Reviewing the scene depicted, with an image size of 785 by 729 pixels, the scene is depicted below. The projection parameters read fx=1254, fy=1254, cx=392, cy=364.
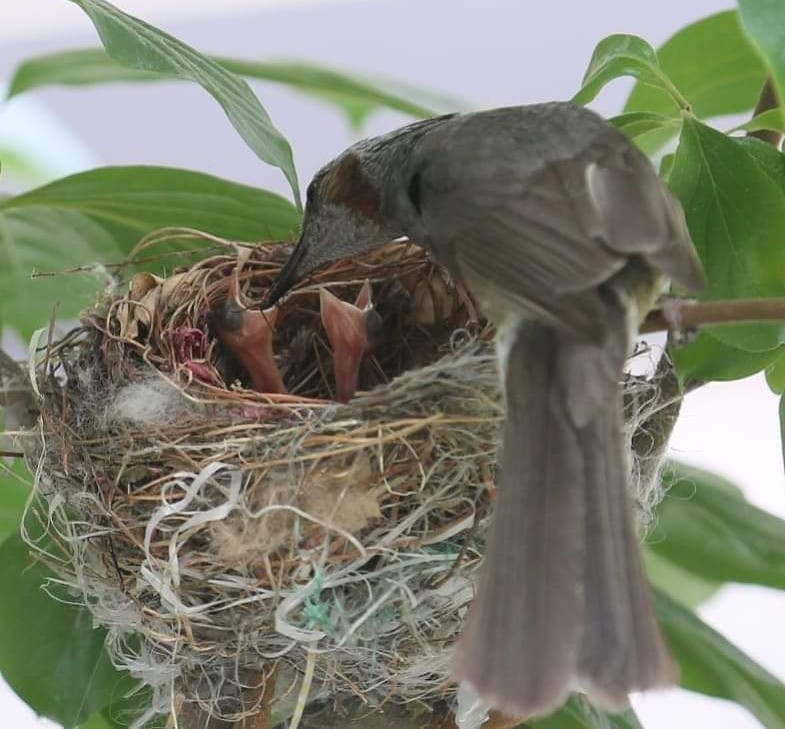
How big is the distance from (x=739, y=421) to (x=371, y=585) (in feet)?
6.38

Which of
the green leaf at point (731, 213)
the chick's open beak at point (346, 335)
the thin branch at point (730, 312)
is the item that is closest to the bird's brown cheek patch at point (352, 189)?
the chick's open beak at point (346, 335)

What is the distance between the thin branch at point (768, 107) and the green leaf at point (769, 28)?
0.96 feet

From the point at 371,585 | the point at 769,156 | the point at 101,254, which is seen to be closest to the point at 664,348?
the point at 769,156

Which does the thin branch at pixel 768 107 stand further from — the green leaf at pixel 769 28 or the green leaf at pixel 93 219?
the green leaf at pixel 93 219

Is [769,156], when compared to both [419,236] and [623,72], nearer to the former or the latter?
[623,72]

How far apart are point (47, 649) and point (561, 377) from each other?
27.5 inches

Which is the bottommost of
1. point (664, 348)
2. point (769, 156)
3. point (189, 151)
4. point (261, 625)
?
point (189, 151)

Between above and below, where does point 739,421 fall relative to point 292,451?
below

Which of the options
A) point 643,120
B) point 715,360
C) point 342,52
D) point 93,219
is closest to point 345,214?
point 93,219

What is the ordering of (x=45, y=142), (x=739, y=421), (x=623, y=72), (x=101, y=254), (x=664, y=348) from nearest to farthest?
(x=623, y=72) → (x=664, y=348) → (x=101, y=254) → (x=45, y=142) → (x=739, y=421)

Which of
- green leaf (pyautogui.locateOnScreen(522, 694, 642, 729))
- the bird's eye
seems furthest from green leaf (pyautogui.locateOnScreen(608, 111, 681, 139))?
green leaf (pyautogui.locateOnScreen(522, 694, 642, 729))

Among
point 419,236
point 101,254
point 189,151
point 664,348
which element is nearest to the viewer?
point 664,348

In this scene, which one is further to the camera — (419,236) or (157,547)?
(419,236)

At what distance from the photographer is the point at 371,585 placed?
120 cm
